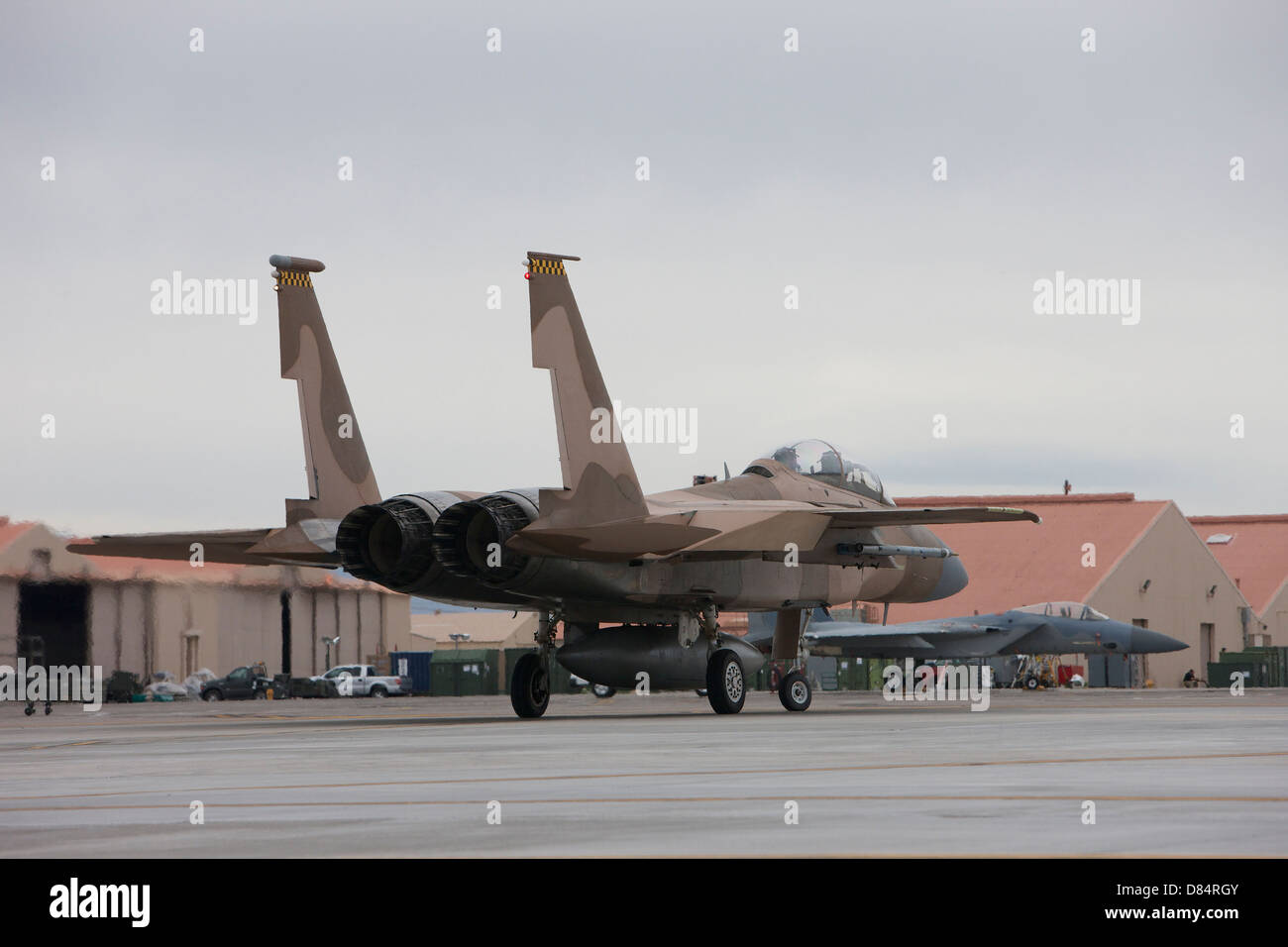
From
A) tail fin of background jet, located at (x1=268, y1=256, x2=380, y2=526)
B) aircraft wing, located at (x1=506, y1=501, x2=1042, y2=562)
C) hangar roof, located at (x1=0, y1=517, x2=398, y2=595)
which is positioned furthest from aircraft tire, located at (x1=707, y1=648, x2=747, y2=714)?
hangar roof, located at (x1=0, y1=517, x2=398, y2=595)

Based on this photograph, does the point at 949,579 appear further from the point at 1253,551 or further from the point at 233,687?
the point at 1253,551

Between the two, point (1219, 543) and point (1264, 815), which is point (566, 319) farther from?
point (1219, 543)

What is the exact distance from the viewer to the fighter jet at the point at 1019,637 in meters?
45.8

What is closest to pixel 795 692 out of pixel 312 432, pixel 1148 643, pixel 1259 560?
pixel 312 432

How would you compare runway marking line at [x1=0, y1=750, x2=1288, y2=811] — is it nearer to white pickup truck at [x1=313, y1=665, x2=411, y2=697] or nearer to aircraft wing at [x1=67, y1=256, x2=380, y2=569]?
aircraft wing at [x1=67, y1=256, x2=380, y2=569]

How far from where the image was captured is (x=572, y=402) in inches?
800

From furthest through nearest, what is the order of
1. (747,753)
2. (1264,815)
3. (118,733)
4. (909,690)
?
(909,690) < (118,733) < (747,753) < (1264,815)

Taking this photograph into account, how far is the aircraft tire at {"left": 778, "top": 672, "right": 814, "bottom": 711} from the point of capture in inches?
987

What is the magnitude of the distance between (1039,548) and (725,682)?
4779 centimetres

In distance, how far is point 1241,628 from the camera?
71.4m

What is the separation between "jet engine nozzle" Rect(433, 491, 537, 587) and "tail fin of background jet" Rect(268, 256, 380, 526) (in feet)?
11.5

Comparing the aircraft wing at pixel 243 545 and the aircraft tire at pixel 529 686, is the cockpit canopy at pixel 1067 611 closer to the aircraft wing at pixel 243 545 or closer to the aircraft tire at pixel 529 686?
the aircraft tire at pixel 529 686
